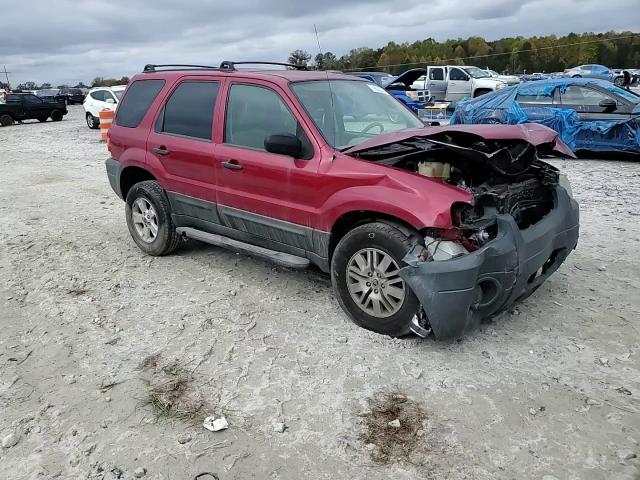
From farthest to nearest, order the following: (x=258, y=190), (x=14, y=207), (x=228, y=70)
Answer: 1. (x=14, y=207)
2. (x=228, y=70)
3. (x=258, y=190)

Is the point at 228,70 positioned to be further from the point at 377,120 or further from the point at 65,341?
the point at 65,341

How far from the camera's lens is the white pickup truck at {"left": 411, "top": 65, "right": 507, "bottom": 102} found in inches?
933

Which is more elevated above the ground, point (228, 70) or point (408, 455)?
point (228, 70)

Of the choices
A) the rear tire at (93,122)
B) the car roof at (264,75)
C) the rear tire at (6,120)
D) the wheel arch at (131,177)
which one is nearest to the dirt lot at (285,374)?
the wheel arch at (131,177)

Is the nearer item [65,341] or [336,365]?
[336,365]

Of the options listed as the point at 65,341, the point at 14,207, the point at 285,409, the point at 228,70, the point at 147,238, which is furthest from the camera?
the point at 14,207

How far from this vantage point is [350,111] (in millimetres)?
4605

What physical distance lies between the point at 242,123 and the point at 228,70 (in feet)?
2.15

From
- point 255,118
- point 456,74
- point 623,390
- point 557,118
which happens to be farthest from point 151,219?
point 456,74

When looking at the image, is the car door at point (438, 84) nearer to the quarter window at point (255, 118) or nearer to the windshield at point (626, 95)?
the windshield at point (626, 95)

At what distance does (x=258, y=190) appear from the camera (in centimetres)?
449

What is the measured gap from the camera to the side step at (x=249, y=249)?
14.2 feet

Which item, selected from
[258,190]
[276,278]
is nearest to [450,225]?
[258,190]

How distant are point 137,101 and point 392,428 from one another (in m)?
4.39
